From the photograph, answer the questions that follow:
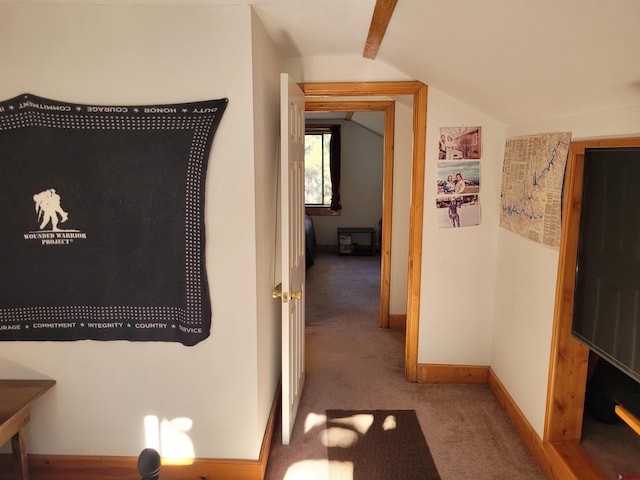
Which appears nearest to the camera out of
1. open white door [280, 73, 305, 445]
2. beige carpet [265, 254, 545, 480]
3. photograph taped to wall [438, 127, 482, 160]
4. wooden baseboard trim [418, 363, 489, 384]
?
open white door [280, 73, 305, 445]

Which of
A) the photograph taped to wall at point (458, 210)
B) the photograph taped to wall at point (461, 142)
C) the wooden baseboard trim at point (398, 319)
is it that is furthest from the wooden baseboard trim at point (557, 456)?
the wooden baseboard trim at point (398, 319)

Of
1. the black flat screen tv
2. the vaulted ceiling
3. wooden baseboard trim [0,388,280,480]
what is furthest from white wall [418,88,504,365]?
wooden baseboard trim [0,388,280,480]

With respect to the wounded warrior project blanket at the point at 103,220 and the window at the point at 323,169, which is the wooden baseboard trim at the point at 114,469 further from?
the window at the point at 323,169

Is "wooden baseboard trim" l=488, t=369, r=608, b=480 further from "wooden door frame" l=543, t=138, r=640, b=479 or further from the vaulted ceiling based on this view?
the vaulted ceiling

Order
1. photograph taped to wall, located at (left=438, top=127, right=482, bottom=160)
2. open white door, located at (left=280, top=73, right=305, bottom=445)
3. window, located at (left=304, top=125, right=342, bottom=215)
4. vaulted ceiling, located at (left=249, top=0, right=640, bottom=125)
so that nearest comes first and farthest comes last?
1. vaulted ceiling, located at (left=249, top=0, right=640, bottom=125)
2. open white door, located at (left=280, top=73, right=305, bottom=445)
3. photograph taped to wall, located at (left=438, top=127, right=482, bottom=160)
4. window, located at (left=304, top=125, right=342, bottom=215)

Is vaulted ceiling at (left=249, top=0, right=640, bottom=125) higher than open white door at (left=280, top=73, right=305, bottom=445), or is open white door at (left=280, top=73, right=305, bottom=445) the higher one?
vaulted ceiling at (left=249, top=0, right=640, bottom=125)

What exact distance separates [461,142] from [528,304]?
109cm

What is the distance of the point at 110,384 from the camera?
2225 mm

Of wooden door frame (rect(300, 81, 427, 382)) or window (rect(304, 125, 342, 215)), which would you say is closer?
wooden door frame (rect(300, 81, 427, 382))

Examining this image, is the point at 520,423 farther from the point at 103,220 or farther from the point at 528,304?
the point at 103,220

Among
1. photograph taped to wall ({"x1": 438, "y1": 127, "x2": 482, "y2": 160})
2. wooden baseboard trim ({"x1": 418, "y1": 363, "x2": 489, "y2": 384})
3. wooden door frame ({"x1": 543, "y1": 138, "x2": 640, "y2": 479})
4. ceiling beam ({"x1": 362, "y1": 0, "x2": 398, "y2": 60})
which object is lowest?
wooden baseboard trim ({"x1": 418, "y1": 363, "x2": 489, "y2": 384})

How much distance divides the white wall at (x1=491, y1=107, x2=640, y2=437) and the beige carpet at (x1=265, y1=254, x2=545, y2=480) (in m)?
0.22

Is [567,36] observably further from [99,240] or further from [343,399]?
[343,399]

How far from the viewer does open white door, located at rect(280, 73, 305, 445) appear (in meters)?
2.28
